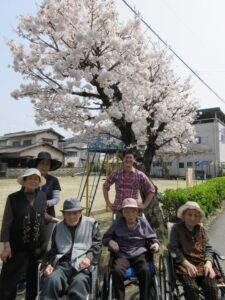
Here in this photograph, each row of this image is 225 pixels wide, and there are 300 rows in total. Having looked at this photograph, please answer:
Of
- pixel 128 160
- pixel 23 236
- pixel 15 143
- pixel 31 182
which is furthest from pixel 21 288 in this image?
pixel 15 143

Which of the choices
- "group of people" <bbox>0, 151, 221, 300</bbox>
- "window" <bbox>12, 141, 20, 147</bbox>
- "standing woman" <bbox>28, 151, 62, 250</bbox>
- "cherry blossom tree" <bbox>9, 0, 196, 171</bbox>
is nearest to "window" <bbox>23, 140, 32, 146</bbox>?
"window" <bbox>12, 141, 20, 147</bbox>

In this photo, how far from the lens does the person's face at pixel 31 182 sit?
3.34m

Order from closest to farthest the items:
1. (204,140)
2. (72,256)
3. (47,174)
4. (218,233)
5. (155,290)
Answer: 1. (155,290)
2. (72,256)
3. (47,174)
4. (218,233)
5. (204,140)

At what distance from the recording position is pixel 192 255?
11.0 ft

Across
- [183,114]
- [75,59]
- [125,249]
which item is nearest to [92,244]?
[125,249]

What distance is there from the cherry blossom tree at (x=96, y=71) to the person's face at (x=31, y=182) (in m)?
3.18

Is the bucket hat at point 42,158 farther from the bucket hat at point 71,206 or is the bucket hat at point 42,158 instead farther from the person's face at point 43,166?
the bucket hat at point 71,206

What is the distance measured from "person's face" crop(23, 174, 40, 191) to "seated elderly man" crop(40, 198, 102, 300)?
1.40 feet

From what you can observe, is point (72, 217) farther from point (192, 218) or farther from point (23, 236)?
point (192, 218)

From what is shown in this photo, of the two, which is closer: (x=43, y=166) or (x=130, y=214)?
(x=130, y=214)

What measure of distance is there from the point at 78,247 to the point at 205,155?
→ 35.7 m

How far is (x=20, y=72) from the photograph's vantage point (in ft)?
22.2

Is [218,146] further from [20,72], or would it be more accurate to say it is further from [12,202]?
[12,202]

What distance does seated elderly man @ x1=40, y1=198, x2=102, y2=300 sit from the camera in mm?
2820
